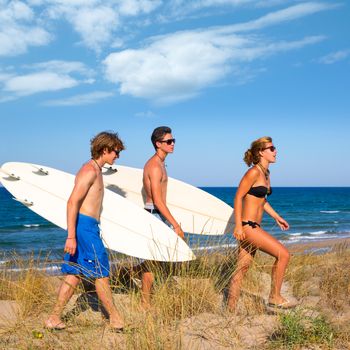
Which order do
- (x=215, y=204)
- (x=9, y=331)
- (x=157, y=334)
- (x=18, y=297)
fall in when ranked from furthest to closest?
(x=215, y=204) < (x=18, y=297) < (x=9, y=331) < (x=157, y=334)

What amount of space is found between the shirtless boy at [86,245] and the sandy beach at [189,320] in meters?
0.16

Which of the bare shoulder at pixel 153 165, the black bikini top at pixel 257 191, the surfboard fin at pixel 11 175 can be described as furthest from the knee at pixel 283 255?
the surfboard fin at pixel 11 175

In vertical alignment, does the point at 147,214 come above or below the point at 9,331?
above

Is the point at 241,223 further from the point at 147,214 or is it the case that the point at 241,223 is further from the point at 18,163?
the point at 18,163

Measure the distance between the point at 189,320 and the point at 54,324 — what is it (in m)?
1.13

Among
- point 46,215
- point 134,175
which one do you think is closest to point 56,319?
point 46,215

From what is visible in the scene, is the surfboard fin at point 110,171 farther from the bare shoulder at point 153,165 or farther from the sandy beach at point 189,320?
the bare shoulder at point 153,165

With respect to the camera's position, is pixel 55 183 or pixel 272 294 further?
pixel 55 183

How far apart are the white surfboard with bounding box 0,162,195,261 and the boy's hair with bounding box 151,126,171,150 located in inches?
29.1

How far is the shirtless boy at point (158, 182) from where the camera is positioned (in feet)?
14.3

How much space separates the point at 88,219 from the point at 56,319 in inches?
33.6

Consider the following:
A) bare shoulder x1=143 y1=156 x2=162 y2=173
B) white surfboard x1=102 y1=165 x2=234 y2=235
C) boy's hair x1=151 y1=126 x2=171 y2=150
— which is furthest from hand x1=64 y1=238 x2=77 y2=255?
white surfboard x1=102 y1=165 x2=234 y2=235

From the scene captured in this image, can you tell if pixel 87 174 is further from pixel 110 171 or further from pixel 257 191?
pixel 110 171

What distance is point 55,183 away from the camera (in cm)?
536
